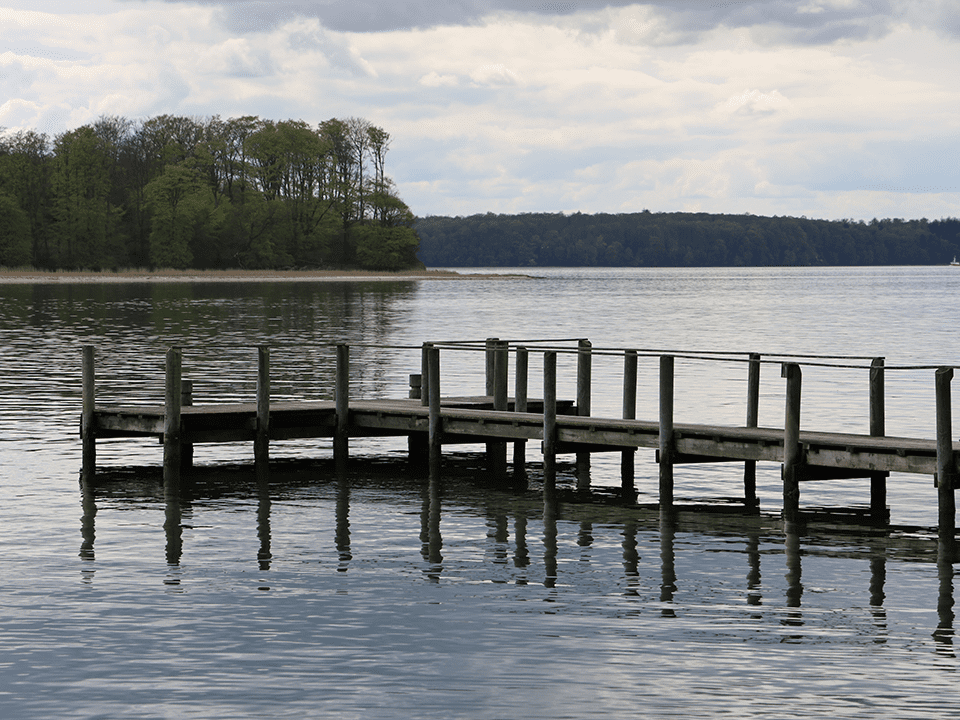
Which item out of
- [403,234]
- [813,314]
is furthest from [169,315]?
[403,234]

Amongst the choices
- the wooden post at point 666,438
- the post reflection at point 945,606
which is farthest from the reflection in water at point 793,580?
the wooden post at point 666,438

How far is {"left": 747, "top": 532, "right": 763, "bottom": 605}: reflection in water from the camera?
536 inches

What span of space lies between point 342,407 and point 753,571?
356 inches

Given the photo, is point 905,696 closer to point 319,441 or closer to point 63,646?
point 63,646

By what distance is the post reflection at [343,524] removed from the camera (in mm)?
15328

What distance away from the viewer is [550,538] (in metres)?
16.9

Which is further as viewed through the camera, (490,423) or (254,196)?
(254,196)

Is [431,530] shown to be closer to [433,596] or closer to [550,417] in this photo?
[550,417]

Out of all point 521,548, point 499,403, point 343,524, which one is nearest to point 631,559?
point 521,548

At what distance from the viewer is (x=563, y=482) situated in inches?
857

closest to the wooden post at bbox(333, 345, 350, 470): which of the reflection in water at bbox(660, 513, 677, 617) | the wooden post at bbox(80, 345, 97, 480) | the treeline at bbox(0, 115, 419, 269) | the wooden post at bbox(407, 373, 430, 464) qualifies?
the wooden post at bbox(407, 373, 430, 464)

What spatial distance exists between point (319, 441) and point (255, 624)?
552 inches

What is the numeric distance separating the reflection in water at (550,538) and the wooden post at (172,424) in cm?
589

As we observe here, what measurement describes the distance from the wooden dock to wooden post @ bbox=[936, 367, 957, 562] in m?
0.02
